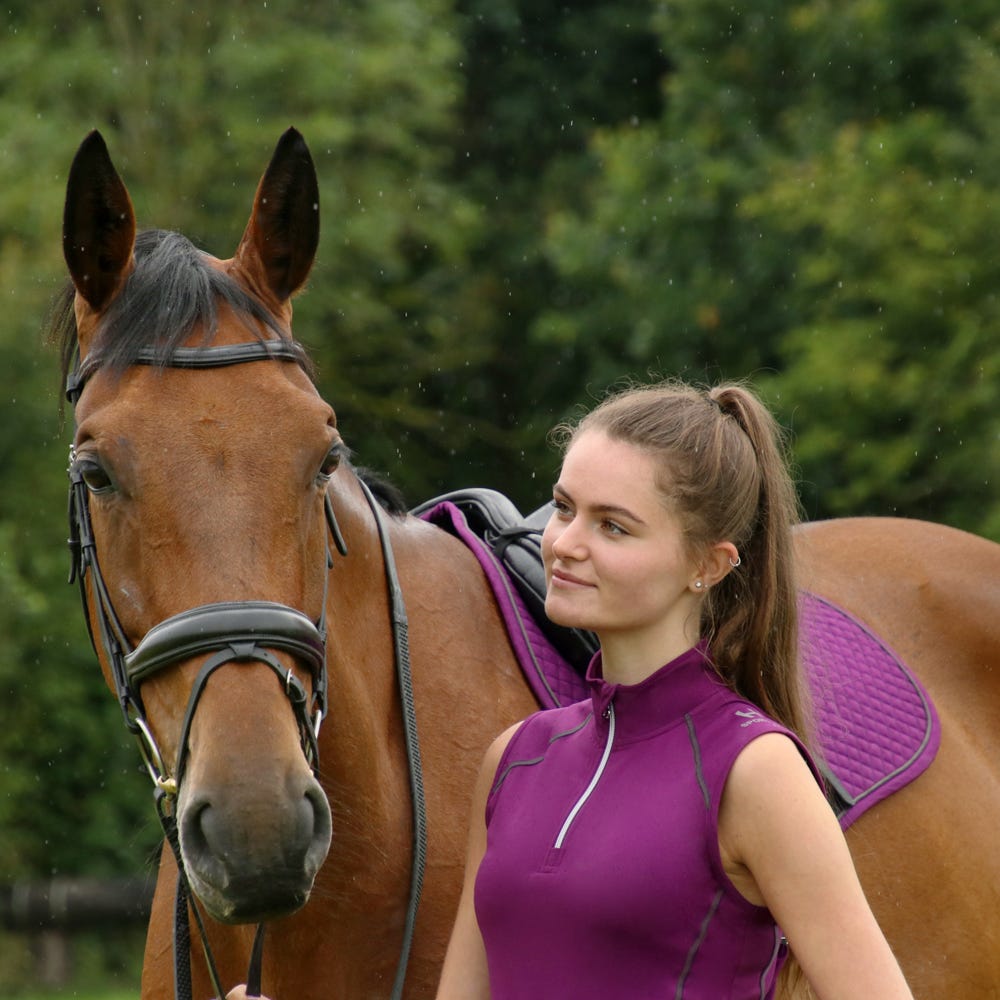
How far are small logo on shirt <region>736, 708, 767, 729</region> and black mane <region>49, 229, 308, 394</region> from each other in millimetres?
1184

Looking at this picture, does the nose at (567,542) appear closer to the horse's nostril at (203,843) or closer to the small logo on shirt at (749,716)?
the small logo on shirt at (749,716)

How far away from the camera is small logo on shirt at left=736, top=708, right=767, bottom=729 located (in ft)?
7.02

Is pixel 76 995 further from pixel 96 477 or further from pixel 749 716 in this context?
pixel 749 716

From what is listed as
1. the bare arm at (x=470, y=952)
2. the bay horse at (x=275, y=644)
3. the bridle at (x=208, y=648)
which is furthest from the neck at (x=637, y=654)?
the bridle at (x=208, y=648)

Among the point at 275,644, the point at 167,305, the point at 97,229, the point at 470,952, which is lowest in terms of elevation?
the point at 470,952

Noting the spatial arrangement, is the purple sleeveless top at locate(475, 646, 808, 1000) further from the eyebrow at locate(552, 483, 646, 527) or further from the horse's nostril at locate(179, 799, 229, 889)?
the horse's nostril at locate(179, 799, 229, 889)

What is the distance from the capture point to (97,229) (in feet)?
9.60

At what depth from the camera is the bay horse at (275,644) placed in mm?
2430

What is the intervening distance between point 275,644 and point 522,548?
1140 millimetres

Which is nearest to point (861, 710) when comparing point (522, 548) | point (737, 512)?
point (522, 548)

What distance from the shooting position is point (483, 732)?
3.19 m

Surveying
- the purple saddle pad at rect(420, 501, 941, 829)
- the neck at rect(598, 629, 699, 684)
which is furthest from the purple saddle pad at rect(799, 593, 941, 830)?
the neck at rect(598, 629, 699, 684)

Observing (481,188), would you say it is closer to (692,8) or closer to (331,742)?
(692,8)

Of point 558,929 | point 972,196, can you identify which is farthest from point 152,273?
point 972,196
